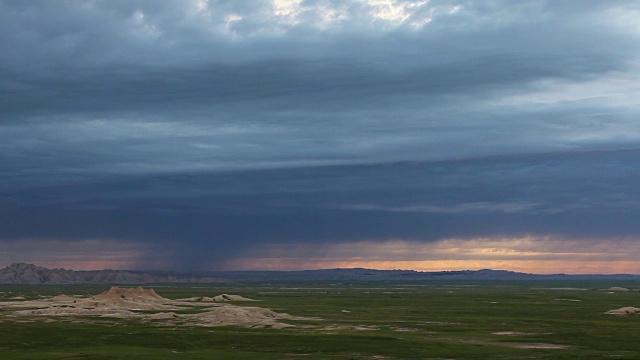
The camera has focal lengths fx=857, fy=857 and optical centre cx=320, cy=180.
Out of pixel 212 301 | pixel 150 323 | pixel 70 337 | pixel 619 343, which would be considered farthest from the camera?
pixel 212 301

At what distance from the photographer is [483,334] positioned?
83.0 m

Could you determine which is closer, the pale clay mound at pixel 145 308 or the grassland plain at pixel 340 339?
the grassland plain at pixel 340 339

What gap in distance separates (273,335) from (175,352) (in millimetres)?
17136

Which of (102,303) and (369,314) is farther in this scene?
(102,303)

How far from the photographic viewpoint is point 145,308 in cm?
13138

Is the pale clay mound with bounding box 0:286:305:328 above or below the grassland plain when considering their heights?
above

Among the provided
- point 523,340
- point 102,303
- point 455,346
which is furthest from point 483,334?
point 102,303

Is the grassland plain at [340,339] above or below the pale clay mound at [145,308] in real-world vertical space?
below

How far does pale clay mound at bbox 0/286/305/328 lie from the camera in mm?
99062

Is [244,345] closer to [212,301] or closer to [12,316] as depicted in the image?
[12,316]

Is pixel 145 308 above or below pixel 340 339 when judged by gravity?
above

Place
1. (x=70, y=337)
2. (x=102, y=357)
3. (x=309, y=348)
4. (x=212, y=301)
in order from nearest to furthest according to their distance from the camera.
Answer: (x=102, y=357) → (x=309, y=348) → (x=70, y=337) → (x=212, y=301)

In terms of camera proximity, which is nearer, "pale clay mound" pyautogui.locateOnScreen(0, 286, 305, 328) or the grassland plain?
the grassland plain

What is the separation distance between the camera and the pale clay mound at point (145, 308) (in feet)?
325
